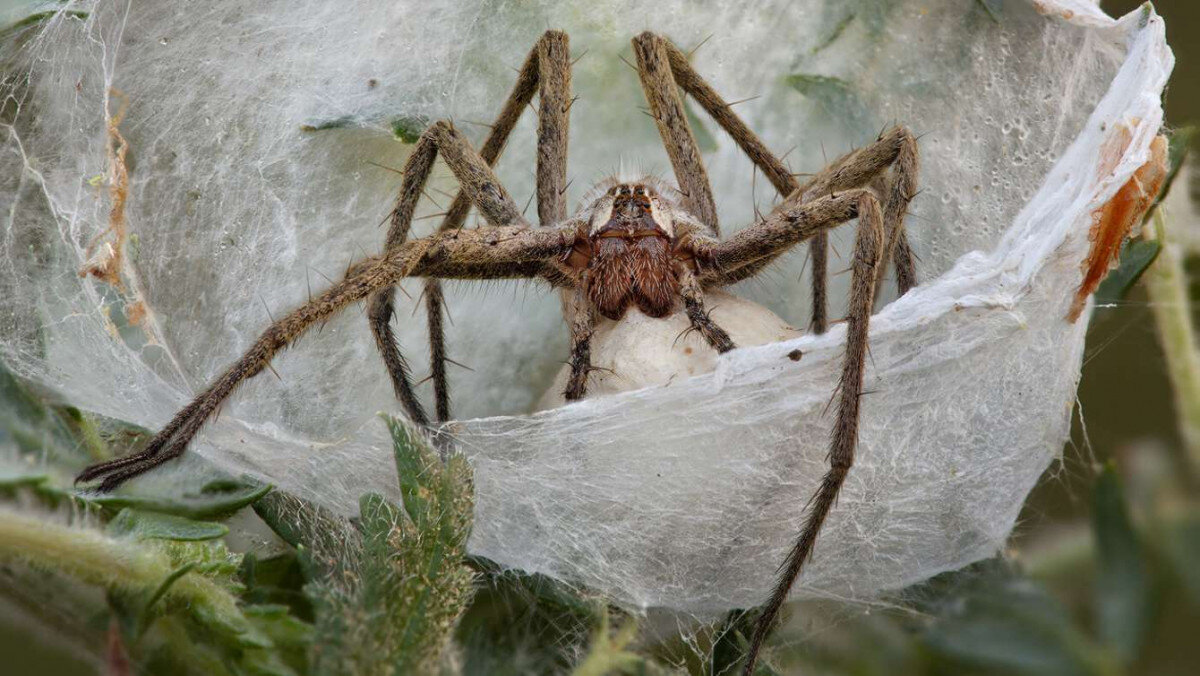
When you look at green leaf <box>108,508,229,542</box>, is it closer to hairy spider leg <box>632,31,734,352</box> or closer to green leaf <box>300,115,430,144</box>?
green leaf <box>300,115,430,144</box>

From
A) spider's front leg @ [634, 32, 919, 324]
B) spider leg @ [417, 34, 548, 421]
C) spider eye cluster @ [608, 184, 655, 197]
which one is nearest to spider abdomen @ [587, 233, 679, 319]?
spider eye cluster @ [608, 184, 655, 197]

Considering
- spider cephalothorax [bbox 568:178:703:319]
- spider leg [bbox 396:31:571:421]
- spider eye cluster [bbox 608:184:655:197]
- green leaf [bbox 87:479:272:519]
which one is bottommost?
green leaf [bbox 87:479:272:519]

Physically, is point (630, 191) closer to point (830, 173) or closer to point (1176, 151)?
point (830, 173)

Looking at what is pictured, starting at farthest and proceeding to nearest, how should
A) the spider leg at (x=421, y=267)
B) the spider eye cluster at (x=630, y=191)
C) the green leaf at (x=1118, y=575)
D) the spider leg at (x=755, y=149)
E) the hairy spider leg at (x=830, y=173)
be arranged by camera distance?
the spider leg at (x=755, y=149) → the spider eye cluster at (x=630, y=191) → the hairy spider leg at (x=830, y=173) → the spider leg at (x=421, y=267) → the green leaf at (x=1118, y=575)

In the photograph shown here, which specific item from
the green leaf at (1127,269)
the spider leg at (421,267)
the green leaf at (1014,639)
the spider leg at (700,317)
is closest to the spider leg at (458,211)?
the spider leg at (421,267)

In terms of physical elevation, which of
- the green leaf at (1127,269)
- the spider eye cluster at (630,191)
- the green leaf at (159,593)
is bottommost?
the green leaf at (1127,269)

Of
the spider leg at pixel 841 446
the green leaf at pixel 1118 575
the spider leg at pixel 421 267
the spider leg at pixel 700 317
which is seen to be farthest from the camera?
the spider leg at pixel 700 317

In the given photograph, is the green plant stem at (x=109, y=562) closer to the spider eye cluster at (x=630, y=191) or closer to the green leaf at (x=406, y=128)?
the spider eye cluster at (x=630, y=191)
